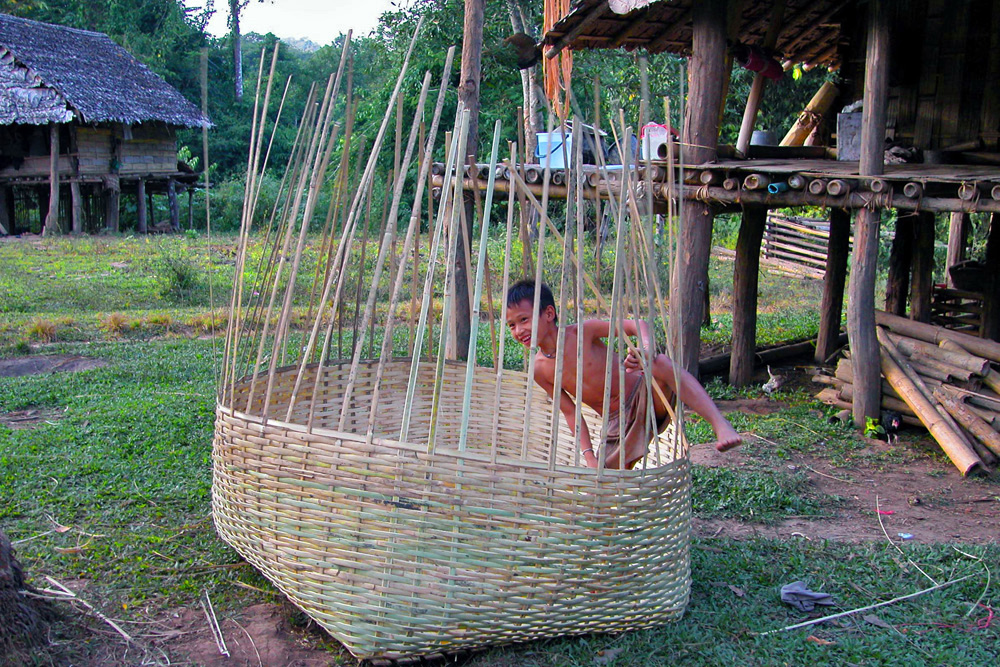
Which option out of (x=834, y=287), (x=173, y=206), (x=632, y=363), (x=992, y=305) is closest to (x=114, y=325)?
(x=632, y=363)

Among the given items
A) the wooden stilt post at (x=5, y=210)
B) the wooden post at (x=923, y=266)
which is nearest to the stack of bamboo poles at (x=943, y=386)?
the wooden post at (x=923, y=266)

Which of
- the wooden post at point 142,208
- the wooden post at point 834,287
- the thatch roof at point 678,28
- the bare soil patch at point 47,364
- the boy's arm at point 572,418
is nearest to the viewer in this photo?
the boy's arm at point 572,418

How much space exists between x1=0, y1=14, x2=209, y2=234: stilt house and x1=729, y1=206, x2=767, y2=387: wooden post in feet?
39.9

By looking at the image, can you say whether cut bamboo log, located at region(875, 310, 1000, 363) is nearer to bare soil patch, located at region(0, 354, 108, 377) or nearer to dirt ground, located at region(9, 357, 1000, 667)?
dirt ground, located at region(9, 357, 1000, 667)

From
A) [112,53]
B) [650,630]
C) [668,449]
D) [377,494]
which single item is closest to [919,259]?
[668,449]

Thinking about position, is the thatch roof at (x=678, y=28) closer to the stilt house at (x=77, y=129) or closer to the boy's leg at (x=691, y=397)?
the boy's leg at (x=691, y=397)

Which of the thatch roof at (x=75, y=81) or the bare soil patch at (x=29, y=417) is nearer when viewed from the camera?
the bare soil patch at (x=29, y=417)

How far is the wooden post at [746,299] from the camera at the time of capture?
6.64 metres

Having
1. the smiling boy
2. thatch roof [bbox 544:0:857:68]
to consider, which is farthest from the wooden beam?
the smiling boy

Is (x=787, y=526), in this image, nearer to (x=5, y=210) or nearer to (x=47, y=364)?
(x=47, y=364)

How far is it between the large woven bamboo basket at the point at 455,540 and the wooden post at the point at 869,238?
10.8ft

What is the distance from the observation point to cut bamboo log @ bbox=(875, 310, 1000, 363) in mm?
5266

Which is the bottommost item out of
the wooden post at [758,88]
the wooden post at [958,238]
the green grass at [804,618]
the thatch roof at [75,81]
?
the green grass at [804,618]

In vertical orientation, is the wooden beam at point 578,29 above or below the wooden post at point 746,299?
above
